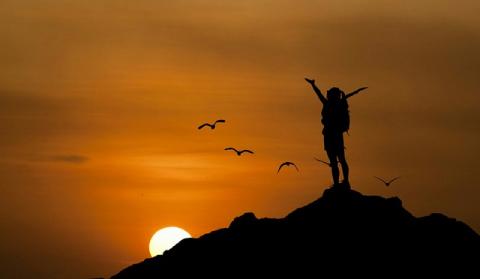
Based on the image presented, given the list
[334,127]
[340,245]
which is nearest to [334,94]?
[334,127]

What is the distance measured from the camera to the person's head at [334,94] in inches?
2013

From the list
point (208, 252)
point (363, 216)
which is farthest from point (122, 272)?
point (363, 216)

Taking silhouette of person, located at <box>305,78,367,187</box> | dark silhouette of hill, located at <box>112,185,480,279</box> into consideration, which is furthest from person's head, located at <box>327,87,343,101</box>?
dark silhouette of hill, located at <box>112,185,480,279</box>

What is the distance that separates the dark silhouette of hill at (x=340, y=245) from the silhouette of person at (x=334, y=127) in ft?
4.22

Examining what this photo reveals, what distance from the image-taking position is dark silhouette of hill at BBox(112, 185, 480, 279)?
5016cm

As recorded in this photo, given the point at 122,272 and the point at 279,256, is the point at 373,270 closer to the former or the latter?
the point at 279,256

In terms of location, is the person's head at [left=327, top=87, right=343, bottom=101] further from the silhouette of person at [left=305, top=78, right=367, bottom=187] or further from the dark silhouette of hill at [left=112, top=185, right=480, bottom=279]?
the dark silhouette of hill at [left=112, top=185, right=480, bottom=279]

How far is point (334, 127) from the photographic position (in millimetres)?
51969

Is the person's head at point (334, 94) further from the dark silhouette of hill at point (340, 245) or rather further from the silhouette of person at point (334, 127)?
the dark silhouette of hill at point (340, 245)

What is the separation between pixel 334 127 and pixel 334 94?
5.69 ft

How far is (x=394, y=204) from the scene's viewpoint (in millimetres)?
53188

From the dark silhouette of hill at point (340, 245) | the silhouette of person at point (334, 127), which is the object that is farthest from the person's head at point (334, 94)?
the dark silhouette of hill at point (340, 245)

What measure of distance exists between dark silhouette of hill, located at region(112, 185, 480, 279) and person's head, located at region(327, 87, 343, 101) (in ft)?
15.3

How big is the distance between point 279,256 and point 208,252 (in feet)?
14.1
